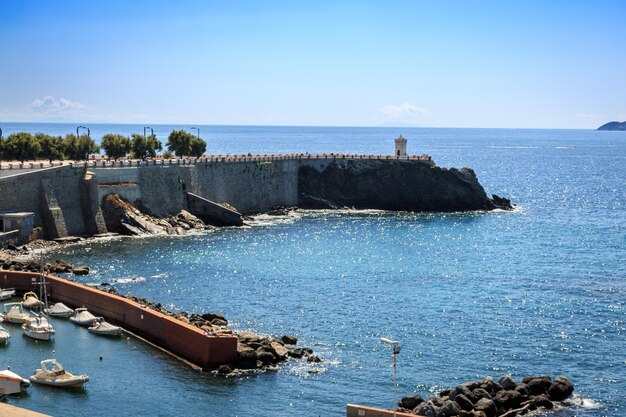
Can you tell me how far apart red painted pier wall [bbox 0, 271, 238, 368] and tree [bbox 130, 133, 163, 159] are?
46.5 metres

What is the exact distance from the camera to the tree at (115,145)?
108m

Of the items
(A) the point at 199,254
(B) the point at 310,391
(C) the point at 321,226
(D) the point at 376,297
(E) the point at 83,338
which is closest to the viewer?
(B) the point at 310,391

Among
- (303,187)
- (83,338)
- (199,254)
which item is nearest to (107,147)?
(303,187)

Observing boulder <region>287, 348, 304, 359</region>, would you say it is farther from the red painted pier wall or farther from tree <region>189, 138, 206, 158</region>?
tree <region>189, 138, 206, 158</region>

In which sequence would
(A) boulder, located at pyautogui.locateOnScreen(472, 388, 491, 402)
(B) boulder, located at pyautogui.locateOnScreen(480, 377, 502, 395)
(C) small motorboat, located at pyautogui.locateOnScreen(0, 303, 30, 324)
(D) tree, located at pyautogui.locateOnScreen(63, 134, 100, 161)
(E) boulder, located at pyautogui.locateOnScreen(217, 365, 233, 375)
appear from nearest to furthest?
(A) boulder, located at pyautogui.locateOnScreen(472, 388, 491, 402), (B) boulder, located at pyautogui.locateOnScreen(480, 377, 502, 395), (E) boulder, located at pyautogui.locateOnScreen(217, 365, 233, 375), (C) small motorboat, located at pyautogui.locateOnScreen(0, 303, 30, 324), (D) tree, located at pyautogui.locateOnScreen(63, 134, 100, 161)

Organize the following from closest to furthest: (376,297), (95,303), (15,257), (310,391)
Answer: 1. (310,391)
2. (95,303)
3. (376,297)
4. (15,257)

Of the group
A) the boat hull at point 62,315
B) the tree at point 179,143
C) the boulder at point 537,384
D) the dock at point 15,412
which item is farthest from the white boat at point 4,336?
the tree at point 179,143

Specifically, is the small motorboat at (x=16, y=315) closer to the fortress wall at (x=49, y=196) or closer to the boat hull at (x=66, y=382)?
the boat hull at (x=66, y=382)

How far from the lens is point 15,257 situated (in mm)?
73812

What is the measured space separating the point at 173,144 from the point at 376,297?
60.3 metres

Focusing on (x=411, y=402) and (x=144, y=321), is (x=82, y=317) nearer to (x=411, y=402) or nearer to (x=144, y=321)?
(x=144, y=321)

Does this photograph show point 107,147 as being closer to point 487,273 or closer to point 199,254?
point 199,254

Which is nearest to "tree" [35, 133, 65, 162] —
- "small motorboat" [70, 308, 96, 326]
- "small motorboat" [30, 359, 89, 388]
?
"small motorboat" [70, 308, 96, 326]

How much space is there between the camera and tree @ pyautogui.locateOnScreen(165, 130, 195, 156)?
389ft
